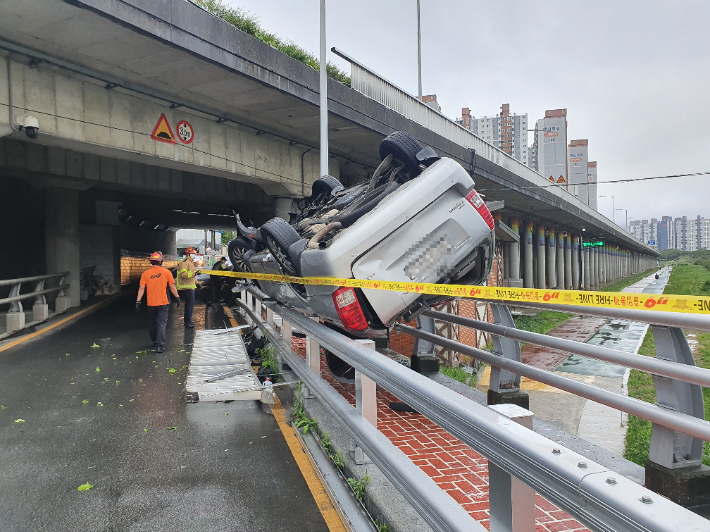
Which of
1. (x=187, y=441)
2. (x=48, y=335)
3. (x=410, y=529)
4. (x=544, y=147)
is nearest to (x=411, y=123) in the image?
(x=48, y=335)

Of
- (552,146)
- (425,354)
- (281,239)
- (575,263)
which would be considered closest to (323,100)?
(281,239)

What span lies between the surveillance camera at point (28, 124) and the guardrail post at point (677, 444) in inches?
408

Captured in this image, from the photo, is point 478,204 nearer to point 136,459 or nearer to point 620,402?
point 620,402

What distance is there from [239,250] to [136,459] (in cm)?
684

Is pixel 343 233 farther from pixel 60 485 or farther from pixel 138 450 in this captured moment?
pixel 60 485

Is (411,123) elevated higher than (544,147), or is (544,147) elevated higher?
(544,147)

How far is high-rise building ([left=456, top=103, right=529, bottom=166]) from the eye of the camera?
241 feet

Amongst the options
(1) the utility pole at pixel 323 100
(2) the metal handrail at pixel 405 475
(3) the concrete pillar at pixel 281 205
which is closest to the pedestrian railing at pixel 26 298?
(3) the concrete pillar at pixel 281 205

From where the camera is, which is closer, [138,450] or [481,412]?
[481,412]

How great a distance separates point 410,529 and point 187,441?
8.95 ft

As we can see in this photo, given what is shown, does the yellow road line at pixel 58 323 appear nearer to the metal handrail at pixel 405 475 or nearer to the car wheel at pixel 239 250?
the car wheel at pixel 239 250

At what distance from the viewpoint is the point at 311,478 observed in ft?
12.9

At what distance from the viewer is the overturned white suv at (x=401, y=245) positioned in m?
4.74

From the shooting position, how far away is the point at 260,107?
44.2 feet
